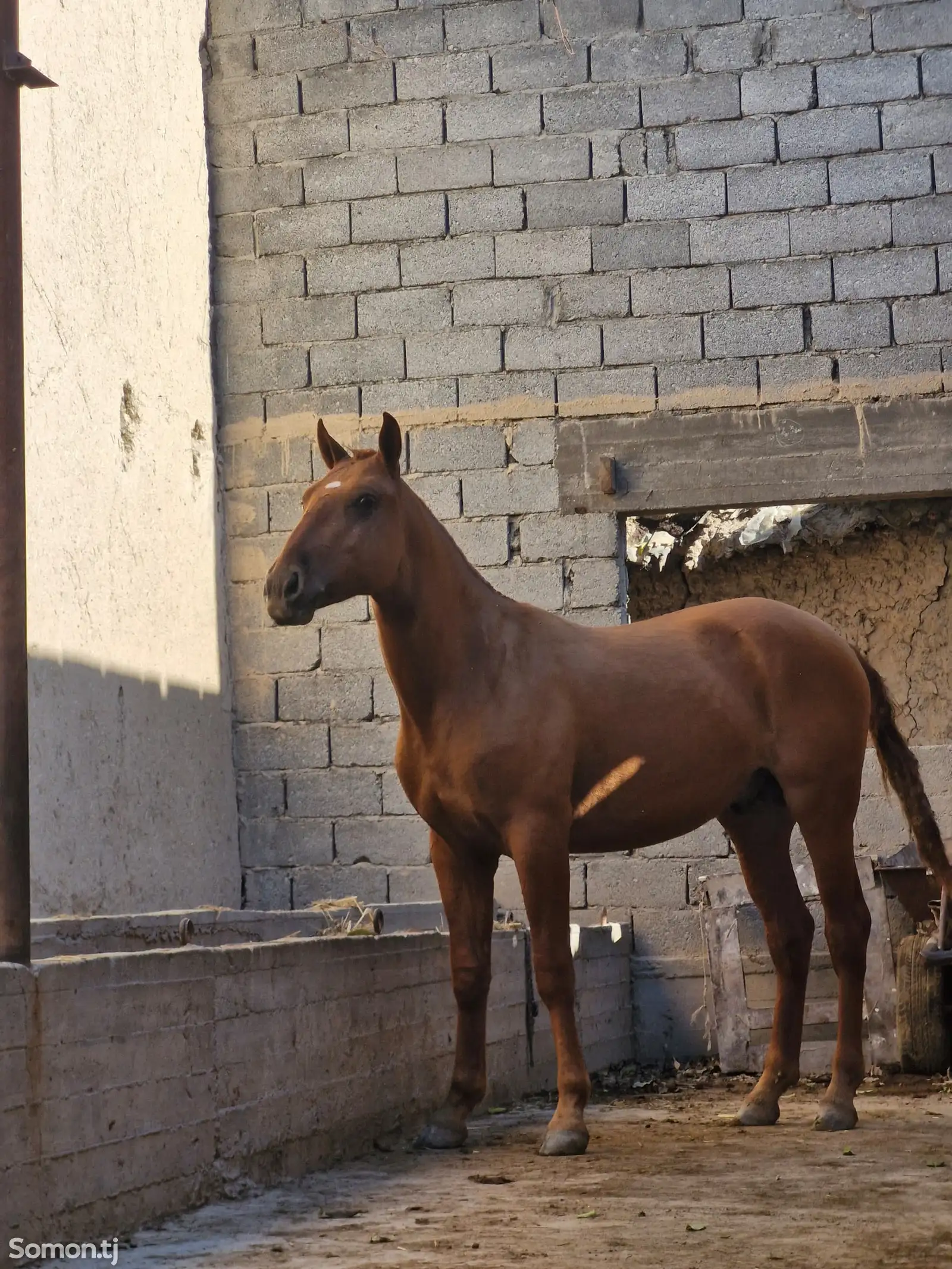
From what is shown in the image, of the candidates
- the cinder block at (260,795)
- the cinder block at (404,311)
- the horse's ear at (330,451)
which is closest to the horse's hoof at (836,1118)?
the horse's ear at (330,451)

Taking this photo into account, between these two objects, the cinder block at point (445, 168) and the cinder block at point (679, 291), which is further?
the cinder block at point (445, 168)

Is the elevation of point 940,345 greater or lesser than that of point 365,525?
greater

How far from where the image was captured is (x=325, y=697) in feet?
24.1

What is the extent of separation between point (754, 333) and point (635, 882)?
7.89 ft

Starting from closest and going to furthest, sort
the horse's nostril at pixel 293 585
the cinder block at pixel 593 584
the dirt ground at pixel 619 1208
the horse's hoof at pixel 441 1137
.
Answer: the dirt ground at pixel 619 1208, the horse's nostril at pixel 293 585, the horse's hoof at pixel 441 1137, the cinder block at pixel 593 584

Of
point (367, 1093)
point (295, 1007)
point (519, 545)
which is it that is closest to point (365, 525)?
point (295, 1007)

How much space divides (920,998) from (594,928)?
1.38 metres

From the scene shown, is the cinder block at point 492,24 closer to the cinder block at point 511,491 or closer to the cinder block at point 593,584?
the cinder block at point 511,491

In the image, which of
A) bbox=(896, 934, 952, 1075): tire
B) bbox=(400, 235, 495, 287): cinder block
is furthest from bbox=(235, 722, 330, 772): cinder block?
bbox=(896, 934, 952, 1075): tire

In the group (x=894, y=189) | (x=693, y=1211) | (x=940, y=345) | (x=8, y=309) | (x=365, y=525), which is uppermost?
(x=894, y=189)

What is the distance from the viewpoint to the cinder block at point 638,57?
285 inches

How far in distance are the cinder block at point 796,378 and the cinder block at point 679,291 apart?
341mm

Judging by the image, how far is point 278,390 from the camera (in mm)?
7531

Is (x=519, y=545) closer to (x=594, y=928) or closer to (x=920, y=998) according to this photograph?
(x=594, y=928)
